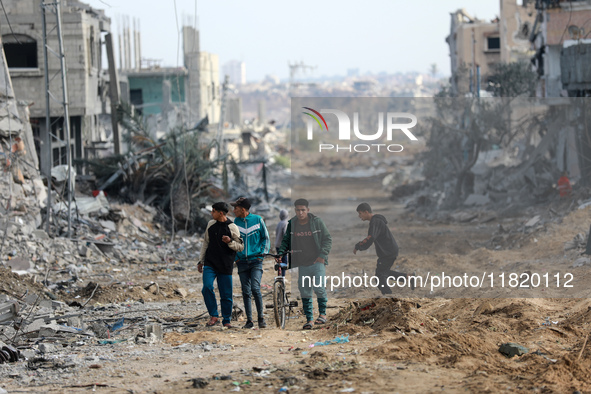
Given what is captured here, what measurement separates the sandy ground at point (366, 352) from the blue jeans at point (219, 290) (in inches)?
8.7

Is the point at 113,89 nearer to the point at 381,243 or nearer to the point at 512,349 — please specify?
the point at 381,243

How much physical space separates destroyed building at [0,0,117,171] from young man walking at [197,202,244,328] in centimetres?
1728

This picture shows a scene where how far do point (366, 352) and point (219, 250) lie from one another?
7.92ft

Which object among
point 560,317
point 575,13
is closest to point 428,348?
point 560,317

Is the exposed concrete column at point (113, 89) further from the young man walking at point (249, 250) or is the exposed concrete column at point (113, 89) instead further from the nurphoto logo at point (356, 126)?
the young man walking at point (249, 250)

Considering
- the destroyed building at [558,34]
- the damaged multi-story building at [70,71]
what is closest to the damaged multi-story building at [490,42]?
the destroyed building at [558,34]

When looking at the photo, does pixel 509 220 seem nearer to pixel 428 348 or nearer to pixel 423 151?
pixel 423 151

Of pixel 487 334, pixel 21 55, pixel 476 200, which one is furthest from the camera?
pixel 21 55

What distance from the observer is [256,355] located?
7.85 metres

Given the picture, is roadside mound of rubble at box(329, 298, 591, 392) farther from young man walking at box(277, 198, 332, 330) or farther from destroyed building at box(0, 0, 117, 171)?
destroyed building at box(0, 0, 117, 171)

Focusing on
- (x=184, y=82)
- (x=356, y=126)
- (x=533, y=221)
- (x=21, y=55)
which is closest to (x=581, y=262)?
(x=356, y=126)

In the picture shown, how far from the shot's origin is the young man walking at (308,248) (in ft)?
31.2

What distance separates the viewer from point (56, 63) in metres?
27.7

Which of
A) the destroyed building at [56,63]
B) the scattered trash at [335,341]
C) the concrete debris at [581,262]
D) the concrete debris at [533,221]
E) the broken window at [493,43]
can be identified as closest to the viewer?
the scattered trash at [335,341]
